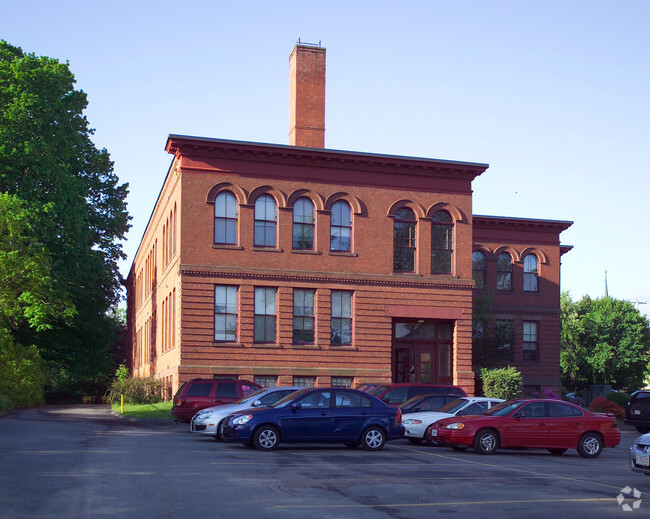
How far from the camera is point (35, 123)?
4150 centimetres

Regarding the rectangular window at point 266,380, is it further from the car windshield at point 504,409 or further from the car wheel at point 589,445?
the car wheel at point 589,445

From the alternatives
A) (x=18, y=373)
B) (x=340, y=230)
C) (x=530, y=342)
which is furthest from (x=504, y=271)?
(x=18, y=373)

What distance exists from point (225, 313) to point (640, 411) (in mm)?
17592

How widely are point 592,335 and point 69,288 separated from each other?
38560 millimetres

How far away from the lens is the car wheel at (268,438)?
19.9 metres

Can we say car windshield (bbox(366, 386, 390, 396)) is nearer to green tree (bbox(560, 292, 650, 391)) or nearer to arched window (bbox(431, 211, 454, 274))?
arched window (bbox(431, 211, 454, 274))

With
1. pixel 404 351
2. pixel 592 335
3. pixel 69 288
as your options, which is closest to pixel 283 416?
pixel 404 351

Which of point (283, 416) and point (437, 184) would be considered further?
point (437, 184)

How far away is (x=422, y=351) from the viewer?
40438 millimetres

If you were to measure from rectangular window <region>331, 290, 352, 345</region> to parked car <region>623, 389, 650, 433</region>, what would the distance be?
12.3 meters

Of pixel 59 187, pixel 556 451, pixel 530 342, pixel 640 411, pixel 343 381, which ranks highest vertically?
pixel 59 187

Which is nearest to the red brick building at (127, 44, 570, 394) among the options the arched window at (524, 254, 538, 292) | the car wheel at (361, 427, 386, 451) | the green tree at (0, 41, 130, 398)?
→ the green tree at (0, 41, 130, 398)

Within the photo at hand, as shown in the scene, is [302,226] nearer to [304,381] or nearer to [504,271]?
[304,381]

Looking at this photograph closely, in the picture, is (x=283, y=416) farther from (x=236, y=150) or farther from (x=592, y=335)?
(x=592, y=335)
